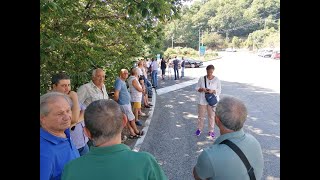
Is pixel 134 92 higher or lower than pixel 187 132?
higher

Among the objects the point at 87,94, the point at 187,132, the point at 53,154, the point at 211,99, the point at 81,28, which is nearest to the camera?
the point at 53,154

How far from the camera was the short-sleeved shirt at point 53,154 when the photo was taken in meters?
1.96

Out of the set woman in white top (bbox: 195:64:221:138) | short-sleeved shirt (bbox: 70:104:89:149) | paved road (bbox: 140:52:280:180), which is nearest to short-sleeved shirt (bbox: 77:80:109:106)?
short-sleeved shirt (bbox: 70:104:89:149)

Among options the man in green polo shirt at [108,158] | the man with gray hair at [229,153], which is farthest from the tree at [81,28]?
the man with gray hair at [229,153]

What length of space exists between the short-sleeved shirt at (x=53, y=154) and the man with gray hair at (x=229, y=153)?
96cm

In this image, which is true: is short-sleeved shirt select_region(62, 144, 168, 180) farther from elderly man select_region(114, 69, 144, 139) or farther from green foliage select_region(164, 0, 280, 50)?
green foliage select_region(164, 0, 280, 50)

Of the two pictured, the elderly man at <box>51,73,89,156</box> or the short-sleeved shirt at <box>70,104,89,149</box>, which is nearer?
the elderly man at <box>51,73,89,156</box>

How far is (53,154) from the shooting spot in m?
2.05

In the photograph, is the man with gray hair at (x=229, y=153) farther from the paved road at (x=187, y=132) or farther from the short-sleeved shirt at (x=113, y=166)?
the paved road at (x=187, y=132)

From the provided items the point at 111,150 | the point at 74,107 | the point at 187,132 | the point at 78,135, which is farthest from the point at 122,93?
the point at 111,150

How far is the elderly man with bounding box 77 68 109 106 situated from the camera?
4465 millimetres

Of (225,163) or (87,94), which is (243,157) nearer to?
(225,163)

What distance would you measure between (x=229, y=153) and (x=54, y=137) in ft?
4.18
